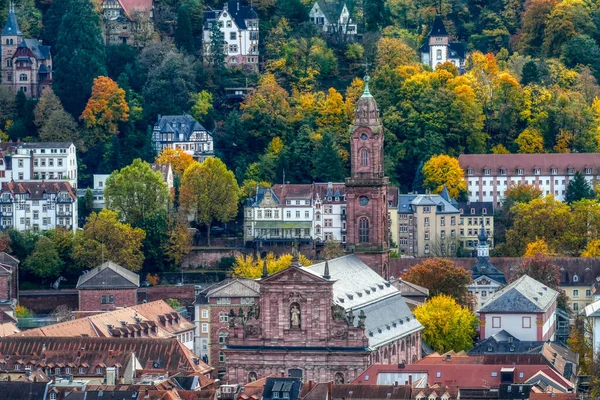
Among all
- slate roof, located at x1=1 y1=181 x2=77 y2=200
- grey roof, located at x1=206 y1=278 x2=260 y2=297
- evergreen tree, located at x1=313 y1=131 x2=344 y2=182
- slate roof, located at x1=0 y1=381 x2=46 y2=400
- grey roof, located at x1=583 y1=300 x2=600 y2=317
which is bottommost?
slate roof, located at x1=0 y1=381 x2=46 y2=400

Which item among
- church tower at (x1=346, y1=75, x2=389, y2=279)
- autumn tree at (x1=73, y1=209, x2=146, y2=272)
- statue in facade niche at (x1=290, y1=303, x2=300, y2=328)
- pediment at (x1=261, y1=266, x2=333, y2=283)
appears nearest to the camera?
pediment at (x1=261, y1=266, x2=333, y2=283)

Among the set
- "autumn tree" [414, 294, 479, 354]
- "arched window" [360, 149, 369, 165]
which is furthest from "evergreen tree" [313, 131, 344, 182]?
"arched window" [360, 149, 369, 165]

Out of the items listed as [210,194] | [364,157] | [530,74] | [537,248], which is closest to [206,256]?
[210,194]

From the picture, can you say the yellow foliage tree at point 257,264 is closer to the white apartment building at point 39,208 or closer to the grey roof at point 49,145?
the white apartment building at point 39,208

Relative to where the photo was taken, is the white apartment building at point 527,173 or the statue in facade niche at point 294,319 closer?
the statue in facade niche at point 294,319

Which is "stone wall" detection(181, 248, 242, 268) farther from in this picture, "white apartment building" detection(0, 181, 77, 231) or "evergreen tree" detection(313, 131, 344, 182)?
"evergreen tree" detection(313, 131, 344, 182)

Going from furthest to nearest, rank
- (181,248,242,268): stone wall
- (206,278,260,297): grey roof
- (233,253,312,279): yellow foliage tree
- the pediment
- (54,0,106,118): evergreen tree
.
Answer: (54,0,106,118): evergreen tree, (181,248,242,268): stone wall, (233,253,312,279): yellow foliage tree, (206,278,260,297): grey roof, the pediment

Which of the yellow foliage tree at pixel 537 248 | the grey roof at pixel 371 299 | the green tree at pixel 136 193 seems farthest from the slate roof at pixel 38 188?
the grey roof at pixel 371 299
